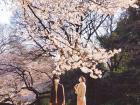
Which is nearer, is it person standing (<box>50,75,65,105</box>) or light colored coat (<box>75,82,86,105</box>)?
person standing (<box>50,75,65,105</box>)

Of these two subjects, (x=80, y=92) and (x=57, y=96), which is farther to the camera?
(x=80, y=92)

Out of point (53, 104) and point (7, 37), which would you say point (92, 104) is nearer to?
point (7, 37)

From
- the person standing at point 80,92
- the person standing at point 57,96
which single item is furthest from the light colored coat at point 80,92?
the person standing at point 57,96

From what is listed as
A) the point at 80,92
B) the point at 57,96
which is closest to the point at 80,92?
the point at 80,92

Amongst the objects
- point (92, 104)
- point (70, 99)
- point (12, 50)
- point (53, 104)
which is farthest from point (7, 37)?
point (53, 104)

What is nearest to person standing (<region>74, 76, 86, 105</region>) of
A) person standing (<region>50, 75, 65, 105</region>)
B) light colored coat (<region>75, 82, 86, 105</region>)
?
light colored coat (<region>75, 82, 86, 105</region>)

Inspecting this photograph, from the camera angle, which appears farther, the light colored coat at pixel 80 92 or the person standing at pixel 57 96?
the light colored coat at pixel 80 92

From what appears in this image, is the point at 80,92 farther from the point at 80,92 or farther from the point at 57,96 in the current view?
the point at 57,96

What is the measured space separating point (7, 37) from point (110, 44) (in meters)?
10.9

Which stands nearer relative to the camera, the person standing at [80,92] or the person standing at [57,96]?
the person standing at [57,96]

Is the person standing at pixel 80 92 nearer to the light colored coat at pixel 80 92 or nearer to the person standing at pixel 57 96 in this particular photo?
the light colored coat at pixel 80 92

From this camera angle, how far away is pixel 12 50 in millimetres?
33312

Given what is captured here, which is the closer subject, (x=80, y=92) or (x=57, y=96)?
(x=57, y=96)

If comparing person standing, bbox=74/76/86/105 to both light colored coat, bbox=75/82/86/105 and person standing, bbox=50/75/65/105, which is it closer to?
light colored coat, bbox=75/82/86/105
